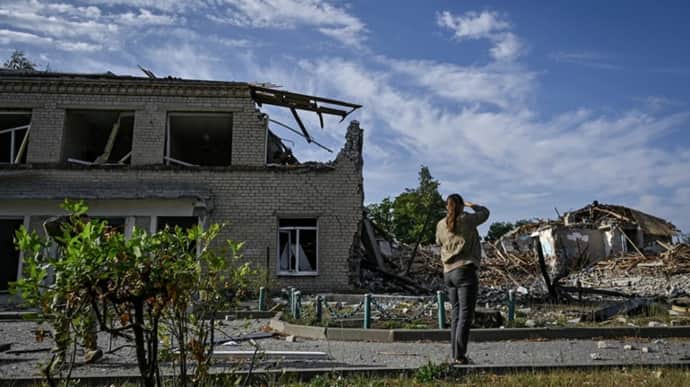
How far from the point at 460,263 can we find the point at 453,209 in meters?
0.58

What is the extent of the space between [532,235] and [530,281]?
9004 mm

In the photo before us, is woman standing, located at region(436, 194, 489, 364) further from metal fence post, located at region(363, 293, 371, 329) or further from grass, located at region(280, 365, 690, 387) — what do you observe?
metal fence post, located at region(363, 293, 371, 329)

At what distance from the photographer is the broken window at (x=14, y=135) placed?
16156 millimetres

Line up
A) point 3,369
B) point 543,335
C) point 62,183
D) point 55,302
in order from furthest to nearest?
point 62,183, point 543,335, point 3,369, point 55,302

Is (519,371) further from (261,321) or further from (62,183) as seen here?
(62,183)

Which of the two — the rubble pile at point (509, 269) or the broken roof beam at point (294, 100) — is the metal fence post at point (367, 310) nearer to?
the broken roof beam at point (294, 100)

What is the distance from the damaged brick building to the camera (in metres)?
15.0

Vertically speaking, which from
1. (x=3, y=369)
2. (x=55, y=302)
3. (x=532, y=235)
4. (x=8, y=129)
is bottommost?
(x=3, y=369)

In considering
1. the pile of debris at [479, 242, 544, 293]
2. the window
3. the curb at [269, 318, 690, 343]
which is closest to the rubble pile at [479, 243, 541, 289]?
the pile of debris at [479, 242, 544, 293]

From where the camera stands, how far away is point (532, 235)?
96.7 feet

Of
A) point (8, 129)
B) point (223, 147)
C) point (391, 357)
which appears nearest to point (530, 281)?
point (223, 147)

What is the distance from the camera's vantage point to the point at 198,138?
19594 millimetres

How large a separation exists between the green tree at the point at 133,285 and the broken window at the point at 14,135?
1588 cm

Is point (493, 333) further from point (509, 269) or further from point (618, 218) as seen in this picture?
point (618, 218)
